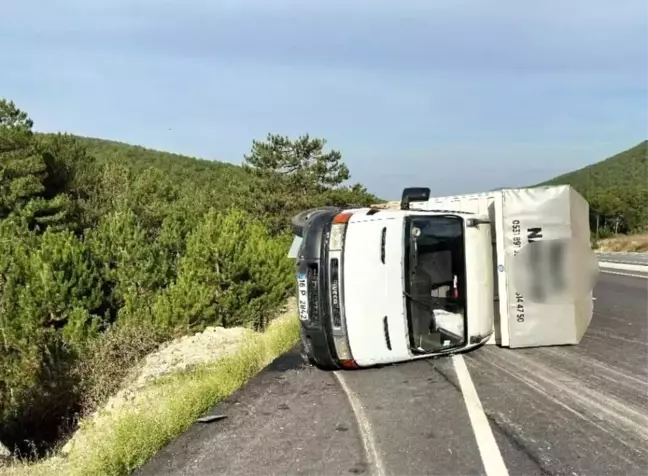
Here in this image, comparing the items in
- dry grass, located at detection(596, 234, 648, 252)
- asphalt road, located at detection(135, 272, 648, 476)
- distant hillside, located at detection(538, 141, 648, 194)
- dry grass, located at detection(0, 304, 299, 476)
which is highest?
distant hillside, located at detection(538, 141, 648, 194)

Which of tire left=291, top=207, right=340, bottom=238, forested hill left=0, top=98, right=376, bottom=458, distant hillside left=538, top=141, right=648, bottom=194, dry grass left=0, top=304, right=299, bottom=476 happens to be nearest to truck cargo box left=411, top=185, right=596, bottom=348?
tire left=291, top=207, right=340, bottom=238

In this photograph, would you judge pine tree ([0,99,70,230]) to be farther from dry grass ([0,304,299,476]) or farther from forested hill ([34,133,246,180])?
forested hill ([34,133,246,180])

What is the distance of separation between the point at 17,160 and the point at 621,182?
11487 cm

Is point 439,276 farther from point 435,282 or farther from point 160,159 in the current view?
point 160,159

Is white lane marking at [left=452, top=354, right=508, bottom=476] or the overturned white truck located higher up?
the overturned white truck

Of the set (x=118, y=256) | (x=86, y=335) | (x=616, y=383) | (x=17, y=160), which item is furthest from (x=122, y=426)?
(x=17, y=160)

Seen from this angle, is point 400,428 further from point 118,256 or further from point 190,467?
point 118,256

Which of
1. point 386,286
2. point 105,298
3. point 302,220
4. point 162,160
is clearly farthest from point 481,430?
point 162,160

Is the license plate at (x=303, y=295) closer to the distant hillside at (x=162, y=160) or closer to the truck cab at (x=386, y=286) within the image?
the truck cab at (x=386, y=286)

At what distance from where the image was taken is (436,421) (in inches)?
228

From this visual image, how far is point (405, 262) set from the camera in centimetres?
715

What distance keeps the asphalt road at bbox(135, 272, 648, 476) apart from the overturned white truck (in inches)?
17.8

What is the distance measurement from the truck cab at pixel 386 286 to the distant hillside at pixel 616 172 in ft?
390

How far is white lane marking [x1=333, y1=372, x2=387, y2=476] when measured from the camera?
185 inches
